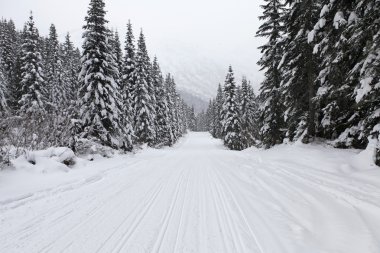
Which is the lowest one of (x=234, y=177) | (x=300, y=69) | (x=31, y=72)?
(x=234, y=177)

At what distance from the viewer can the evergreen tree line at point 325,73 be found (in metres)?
9.66

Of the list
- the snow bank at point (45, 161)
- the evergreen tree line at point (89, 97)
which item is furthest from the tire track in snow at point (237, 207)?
the evergreen tree line at point (89, 97)

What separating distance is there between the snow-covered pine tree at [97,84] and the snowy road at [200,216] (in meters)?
10.7

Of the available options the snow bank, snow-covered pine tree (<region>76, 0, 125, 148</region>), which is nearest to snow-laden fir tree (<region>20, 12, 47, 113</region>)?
snow-covered pine tree (<region>76, 0, 125, 148</region>)

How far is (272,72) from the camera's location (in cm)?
2394

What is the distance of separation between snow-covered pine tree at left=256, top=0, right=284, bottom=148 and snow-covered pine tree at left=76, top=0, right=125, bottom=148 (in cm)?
1157

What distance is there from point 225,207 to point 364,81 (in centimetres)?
592

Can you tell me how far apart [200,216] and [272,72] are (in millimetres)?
19564

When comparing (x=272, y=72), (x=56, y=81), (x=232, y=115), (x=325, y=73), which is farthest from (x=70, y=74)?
(x=325, y=73)

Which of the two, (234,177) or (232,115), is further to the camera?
(232,115)

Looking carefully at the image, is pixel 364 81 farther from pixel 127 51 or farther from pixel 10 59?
pixel 10 59

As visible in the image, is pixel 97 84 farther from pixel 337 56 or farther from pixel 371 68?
pixel 371 68

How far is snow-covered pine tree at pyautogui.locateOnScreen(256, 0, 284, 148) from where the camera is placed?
23.2m

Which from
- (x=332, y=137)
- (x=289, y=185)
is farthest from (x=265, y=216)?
(x=332, y=137)
